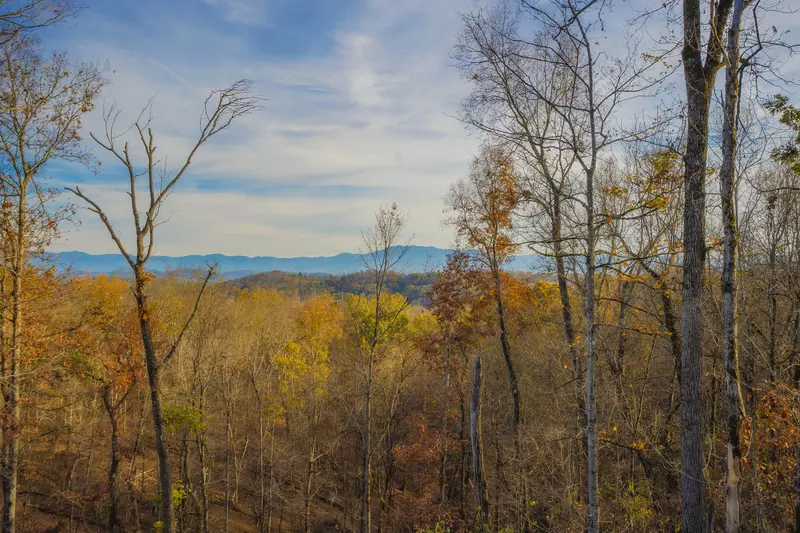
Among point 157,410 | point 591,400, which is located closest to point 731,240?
point 591,400

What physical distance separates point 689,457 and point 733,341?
194 centimetres

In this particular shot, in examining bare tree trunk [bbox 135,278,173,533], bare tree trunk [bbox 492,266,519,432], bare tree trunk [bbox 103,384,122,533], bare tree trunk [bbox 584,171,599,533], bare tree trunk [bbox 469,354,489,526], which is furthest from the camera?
bare tree trunk [bbox 103,384,122,533]

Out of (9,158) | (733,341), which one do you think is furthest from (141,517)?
(733,341)

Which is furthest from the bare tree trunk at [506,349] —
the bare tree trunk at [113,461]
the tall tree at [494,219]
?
the bare tree trunk at [113,461]

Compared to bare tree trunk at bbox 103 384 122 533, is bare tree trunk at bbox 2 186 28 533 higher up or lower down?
higher up

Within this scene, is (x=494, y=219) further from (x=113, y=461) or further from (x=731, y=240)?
(x=113, y=461)

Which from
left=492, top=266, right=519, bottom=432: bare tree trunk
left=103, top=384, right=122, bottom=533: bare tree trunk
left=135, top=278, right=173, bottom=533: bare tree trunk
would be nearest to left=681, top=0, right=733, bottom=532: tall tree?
left=492, top=266, right=519, bottom=432: bare tree trunk

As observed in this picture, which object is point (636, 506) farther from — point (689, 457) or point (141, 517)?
point (141, 517)

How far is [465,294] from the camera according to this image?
46.4 ft

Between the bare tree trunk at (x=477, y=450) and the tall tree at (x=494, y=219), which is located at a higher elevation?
the tall tree at (x=494, y=219)

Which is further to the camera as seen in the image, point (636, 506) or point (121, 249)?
point (636, 506)

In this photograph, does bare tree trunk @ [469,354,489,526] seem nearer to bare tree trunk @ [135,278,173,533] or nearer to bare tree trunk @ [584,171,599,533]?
bare tree trunk @ [584,171,599,533]

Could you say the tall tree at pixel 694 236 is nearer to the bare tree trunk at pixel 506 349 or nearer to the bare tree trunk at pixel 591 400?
the bare tree trunk at pixel 591 400

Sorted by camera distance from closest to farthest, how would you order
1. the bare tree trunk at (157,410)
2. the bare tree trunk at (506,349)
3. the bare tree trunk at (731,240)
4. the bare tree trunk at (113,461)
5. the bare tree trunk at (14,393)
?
the bare tree trunk at (731,240), the bare tree trunk at (157,410), the bare tree trunk at (14,393), the bare tree trunk at (506,349), the bare tree trunk at (113,461)
